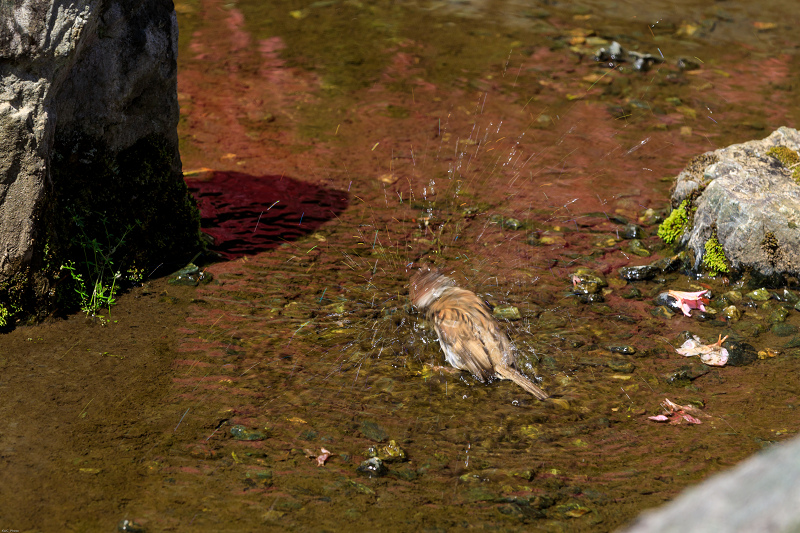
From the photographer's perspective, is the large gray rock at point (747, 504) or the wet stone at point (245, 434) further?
the wet stone at point (245, 434)

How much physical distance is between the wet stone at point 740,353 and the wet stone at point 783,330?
0.27 m

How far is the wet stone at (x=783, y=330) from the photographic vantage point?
5086 mm

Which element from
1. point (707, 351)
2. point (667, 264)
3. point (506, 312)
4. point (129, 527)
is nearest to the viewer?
point (129, 527)

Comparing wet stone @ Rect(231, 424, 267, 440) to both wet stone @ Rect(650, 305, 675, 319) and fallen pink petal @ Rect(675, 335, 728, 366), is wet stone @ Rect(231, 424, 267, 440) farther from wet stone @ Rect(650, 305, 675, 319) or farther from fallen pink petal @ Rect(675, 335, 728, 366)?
wet stone @ Rect(650, 305, 675, 319)

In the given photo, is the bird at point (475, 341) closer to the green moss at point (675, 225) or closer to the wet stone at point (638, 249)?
the wet stone at point (638, 249)

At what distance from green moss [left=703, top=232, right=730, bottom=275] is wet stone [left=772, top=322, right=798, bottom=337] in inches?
26.9

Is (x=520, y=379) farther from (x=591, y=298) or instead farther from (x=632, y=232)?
(x=632, y=232)

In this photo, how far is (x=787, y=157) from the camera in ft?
20.0

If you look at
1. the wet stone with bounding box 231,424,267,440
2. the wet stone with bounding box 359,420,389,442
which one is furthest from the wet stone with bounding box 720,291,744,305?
the wet stone with bounding box 231,424,267,440

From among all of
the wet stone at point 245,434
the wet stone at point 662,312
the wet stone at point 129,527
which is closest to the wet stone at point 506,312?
the wet stone at point 662,312

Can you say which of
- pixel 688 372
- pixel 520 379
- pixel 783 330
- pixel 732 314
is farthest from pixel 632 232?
pixel 520 379

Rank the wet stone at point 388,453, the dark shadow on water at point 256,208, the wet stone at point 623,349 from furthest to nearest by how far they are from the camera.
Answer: the dark shadow on water at point 256,208 → the wet stone at point 623,349 → the wet stone at point 388,453

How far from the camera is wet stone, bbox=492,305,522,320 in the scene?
17.4ft

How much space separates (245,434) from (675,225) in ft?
12.9
